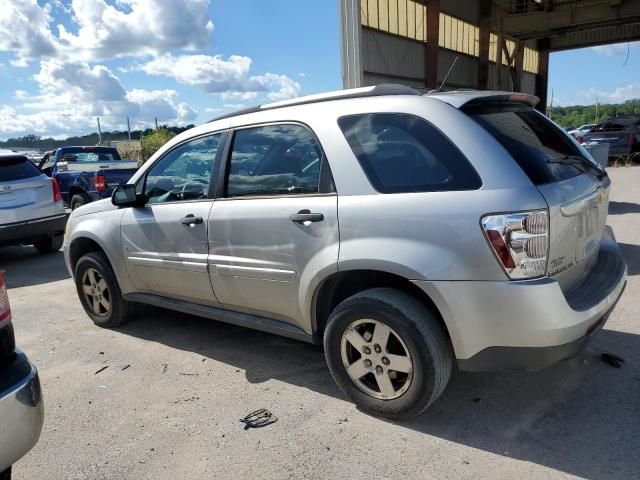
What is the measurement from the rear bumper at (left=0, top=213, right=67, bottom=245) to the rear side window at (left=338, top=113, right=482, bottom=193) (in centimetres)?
660

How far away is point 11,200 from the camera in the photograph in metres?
7.63

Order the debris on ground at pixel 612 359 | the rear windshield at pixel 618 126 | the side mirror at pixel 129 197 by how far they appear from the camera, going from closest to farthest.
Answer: the debris on ground at pixel 612 359, the side mirror at pixel 129 197, the rear windshield at pixel 618 126

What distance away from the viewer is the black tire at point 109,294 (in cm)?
452

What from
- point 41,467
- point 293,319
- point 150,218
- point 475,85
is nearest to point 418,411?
point 293,319

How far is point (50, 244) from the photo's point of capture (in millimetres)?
8820

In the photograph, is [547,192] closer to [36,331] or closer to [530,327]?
[530,327]

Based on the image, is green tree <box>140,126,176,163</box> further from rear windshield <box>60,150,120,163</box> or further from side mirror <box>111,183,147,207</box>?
side mirror <box>111,183,147,207</box>

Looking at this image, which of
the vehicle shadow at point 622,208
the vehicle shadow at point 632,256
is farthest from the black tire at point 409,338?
the vehicle shadow at point 622,208

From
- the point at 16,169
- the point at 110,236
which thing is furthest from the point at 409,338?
the point at 16,169

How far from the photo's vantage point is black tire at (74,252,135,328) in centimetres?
452

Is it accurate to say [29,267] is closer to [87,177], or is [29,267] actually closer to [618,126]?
[87,177]

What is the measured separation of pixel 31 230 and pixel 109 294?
4.20 meters

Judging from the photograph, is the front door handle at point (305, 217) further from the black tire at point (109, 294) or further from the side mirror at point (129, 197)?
the black tire at point (109, 294)

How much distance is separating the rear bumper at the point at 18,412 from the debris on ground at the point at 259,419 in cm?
118
